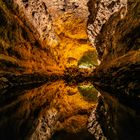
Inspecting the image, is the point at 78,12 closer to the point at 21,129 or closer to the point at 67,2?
the point at 67,2

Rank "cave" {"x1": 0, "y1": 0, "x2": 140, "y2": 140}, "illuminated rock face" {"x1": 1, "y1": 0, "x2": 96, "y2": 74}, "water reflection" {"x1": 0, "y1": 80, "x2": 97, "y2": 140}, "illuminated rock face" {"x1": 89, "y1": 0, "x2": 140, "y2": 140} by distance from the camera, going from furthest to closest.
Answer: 1. "illuminated rock face" {"x1": 1, "y1": 0, "x2": 96, "y2": 74}
2. "cave" {"x1": 0, "y1": 0, "x2": 140, "y2": 140}
3. "water reflection" {"x1": 0, "y1": 80, "x2": 97, "y2": 140}
4. "illuminated rock face" {"x1": 89, "y1": 0, "x2": 140, "y2": 140}

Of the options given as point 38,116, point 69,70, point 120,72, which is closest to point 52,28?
point 69,70

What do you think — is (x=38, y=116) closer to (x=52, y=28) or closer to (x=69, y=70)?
(x=52, y=28)

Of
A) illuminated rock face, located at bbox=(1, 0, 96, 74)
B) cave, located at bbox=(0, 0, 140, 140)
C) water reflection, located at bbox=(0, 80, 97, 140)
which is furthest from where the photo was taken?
illuminated rock face, located at bbox=(1, 0, 96, 74)

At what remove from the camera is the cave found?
936 centimetres

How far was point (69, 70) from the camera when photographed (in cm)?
2508

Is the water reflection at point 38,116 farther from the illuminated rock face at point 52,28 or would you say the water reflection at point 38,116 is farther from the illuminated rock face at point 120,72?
the illuminated rock face at point 52,28

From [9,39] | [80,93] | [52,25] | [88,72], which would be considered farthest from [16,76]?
[88,72]

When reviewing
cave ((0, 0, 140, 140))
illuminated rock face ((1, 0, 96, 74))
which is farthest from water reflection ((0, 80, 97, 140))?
illuminated rock face ((1, 0, 96, 74))

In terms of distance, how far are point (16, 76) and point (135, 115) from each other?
36.7 feet

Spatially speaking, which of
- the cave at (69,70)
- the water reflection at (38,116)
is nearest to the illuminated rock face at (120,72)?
the cave at (69,70)

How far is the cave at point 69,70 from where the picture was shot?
9359mm

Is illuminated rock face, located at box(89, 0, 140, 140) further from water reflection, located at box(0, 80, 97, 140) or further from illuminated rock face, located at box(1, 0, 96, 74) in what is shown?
illuminated rock face, located at box(1, 0, 96, 74)

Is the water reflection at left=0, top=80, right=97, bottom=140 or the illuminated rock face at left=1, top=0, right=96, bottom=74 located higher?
the illuminated rock face at left=1, top=0, right=96, bottom=74
